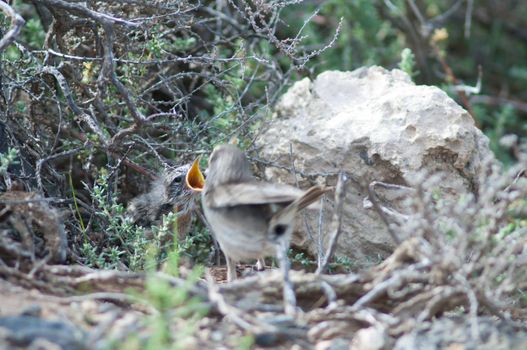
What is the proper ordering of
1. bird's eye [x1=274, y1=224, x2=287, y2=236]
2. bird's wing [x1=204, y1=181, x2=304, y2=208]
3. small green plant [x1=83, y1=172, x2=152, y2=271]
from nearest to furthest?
bird's wing [x1=204, y1=181, x2=304, y2=208] → bird's eye [x1=274, y1=224, x2=287, y2=236] → small green plant [x1=83, y1=172, x2=152, y2=271]

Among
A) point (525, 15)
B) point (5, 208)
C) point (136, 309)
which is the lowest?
point (136, 309)

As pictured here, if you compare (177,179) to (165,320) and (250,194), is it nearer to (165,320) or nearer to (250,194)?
(250,194)

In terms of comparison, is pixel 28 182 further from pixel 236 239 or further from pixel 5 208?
pixel 236 239

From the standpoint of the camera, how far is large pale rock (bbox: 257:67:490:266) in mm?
6293

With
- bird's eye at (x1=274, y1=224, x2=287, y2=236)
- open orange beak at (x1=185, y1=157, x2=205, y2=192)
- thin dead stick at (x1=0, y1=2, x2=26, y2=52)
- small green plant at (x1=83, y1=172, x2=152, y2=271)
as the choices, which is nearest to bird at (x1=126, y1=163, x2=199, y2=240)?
open orange beak at (x1=185, y1=157, x2=205, y2=192)

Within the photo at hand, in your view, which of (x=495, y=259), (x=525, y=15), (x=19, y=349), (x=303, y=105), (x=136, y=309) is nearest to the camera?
(x=19, y=349)

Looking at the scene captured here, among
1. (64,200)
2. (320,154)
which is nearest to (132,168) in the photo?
(64,200)

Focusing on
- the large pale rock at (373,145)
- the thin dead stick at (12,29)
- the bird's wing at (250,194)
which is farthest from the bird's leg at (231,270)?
the thin dead stick at (12,29)

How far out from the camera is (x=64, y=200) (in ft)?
19.9

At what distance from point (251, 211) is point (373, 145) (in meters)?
1.32

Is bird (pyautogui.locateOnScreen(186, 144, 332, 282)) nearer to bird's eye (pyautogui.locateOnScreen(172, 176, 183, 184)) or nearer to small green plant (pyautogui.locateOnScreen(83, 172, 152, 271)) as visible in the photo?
small green plant (pyautogui.locateOnScreen(83, 172, 152, 271))

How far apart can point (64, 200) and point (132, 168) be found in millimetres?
1161

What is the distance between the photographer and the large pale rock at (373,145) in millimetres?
6293

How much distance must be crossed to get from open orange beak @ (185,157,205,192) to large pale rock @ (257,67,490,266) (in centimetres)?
61
